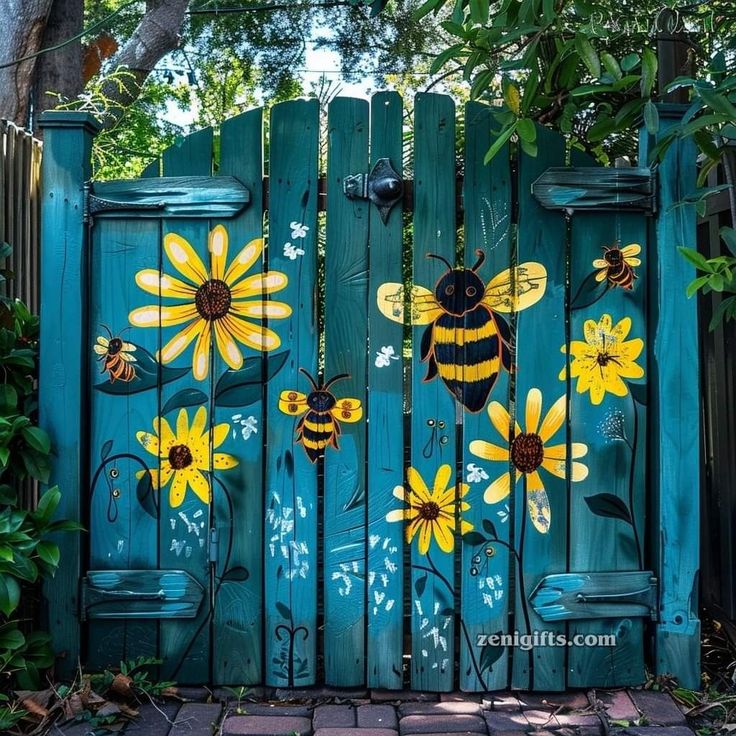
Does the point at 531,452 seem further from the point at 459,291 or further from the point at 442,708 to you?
the point at 442,708

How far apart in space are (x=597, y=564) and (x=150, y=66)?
651 centimetres

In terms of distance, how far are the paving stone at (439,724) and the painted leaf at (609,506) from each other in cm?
78

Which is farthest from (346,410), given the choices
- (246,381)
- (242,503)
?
(242,503)

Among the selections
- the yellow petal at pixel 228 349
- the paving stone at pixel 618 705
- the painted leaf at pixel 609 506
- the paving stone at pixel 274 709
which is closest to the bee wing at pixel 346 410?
the yellow petal at pixel 228 349

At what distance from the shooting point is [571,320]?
2.68 metres

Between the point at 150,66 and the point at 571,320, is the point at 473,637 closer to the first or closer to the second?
the point at 571,320

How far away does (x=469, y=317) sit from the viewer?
8.73ft

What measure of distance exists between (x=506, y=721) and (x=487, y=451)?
844 millimetres

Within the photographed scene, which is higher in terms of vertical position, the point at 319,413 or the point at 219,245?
the point at 219,245

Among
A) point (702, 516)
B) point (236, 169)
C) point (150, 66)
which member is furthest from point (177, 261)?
point (150, 66)

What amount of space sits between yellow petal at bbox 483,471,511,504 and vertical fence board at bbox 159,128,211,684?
93 cm

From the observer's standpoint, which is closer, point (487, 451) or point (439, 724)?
point (439, 724)

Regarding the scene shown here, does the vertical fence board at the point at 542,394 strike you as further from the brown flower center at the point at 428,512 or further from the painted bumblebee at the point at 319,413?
the painted bumblebee at the point at 319,413

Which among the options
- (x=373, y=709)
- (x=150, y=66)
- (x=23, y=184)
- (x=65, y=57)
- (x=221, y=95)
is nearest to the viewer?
(x=373, y=709)
